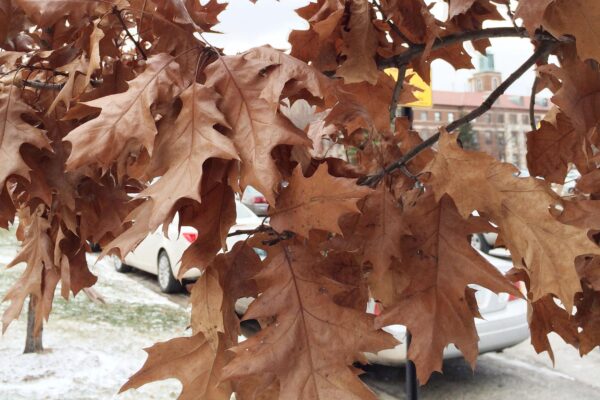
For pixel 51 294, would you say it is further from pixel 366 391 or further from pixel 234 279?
pixel 366 391

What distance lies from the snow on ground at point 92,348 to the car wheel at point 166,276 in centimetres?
32

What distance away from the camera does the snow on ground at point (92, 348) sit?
3914mm

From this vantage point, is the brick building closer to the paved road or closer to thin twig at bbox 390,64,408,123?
the paved road

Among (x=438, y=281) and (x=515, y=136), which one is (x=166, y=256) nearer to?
(x=438, y=281)

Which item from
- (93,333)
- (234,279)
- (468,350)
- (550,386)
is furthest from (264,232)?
(93,333)

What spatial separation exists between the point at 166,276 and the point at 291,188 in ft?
24.3

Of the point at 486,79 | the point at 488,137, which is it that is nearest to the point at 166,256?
the point at 488,137

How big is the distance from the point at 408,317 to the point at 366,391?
0.37ft

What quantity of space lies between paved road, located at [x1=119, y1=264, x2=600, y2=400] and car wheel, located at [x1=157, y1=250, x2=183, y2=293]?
3.37 metres

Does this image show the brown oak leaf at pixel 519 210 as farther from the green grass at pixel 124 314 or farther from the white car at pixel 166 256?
the white car at pixel 166 256

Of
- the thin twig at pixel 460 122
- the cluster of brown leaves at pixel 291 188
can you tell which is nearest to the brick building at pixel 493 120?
the thin twig at pixel 460 122

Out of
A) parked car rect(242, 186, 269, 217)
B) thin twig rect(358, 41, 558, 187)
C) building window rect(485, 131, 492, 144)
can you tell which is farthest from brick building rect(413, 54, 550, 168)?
thin twig rect(358, 41, 558, 187)

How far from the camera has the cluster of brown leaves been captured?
27.7 inches

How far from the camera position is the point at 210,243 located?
74 cm
